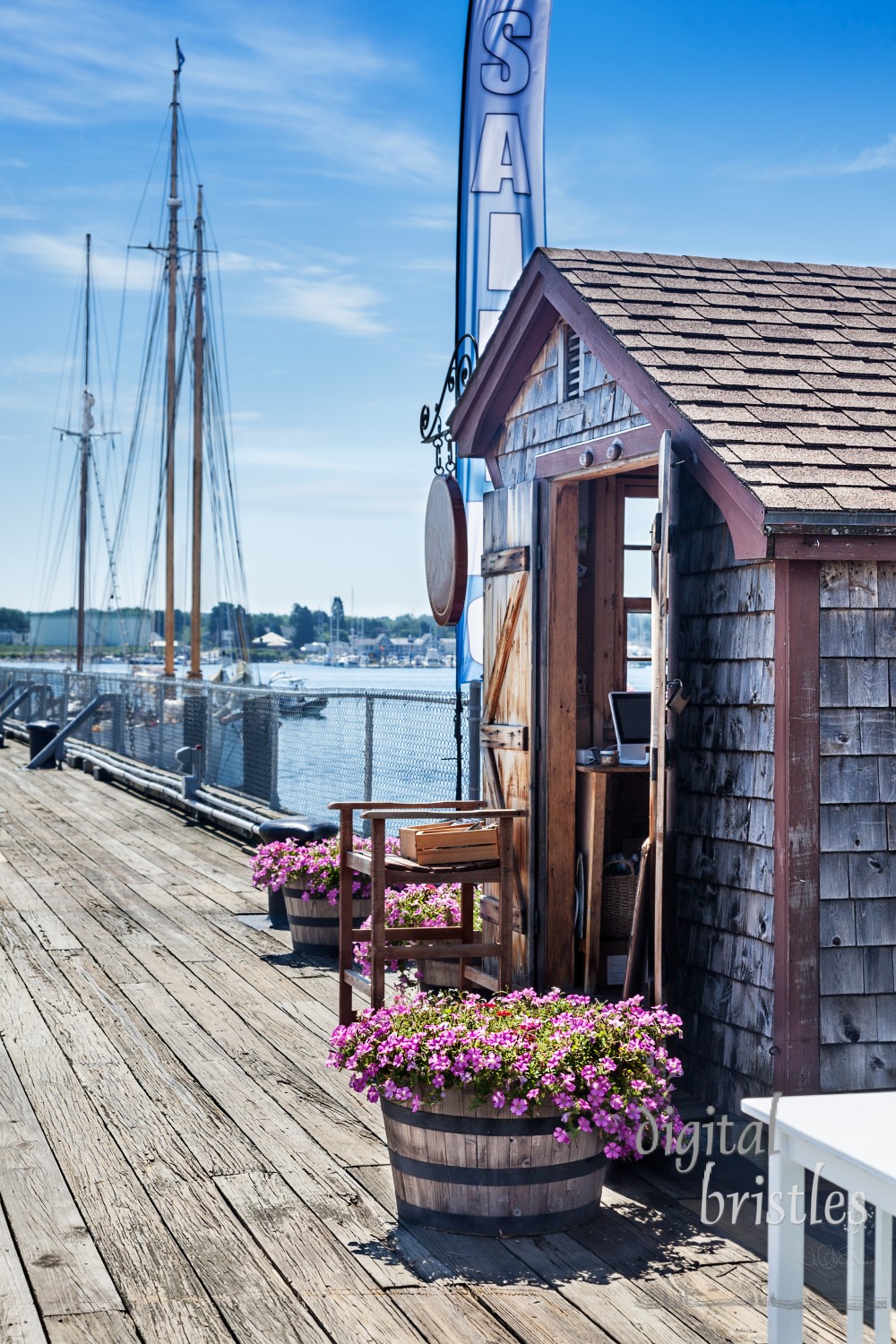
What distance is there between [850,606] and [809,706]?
1.19 ft

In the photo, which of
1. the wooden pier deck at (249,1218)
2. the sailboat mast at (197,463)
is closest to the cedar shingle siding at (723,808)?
the wooden pier deck at (249,1218)

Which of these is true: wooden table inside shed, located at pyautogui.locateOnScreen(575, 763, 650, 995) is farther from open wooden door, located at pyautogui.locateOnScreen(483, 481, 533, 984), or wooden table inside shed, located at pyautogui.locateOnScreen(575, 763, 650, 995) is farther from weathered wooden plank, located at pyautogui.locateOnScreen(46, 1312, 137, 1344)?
weathered wooden plank, located at pyautogui.locateOnScreen(46, 1312, 137, 1344)

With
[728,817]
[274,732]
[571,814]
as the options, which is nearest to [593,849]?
[571,814]

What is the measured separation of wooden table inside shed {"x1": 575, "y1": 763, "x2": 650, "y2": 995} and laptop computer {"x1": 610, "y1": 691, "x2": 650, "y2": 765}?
0.15 meters

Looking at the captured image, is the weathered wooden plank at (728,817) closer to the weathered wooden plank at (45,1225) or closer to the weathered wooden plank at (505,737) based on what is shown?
the weathered wooden plank at (505,737)

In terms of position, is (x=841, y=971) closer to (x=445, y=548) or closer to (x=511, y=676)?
(x=511, y=676)

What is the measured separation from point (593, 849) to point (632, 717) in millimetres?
645

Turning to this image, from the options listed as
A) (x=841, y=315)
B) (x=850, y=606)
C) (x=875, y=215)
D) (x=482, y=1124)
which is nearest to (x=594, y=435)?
(x=841, y=315)

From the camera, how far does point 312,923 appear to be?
8.30m

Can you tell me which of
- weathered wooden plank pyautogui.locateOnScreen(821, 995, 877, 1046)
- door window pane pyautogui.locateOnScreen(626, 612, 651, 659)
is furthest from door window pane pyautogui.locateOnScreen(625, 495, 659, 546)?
weathered wooden plank pyautogui.locateOnScreen(821, 995, 877, 1046)

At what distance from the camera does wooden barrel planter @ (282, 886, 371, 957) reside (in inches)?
325

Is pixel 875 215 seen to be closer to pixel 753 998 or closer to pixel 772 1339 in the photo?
pixel 753 998

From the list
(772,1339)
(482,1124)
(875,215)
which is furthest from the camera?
(875,215)

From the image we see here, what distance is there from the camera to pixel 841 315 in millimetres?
6070
